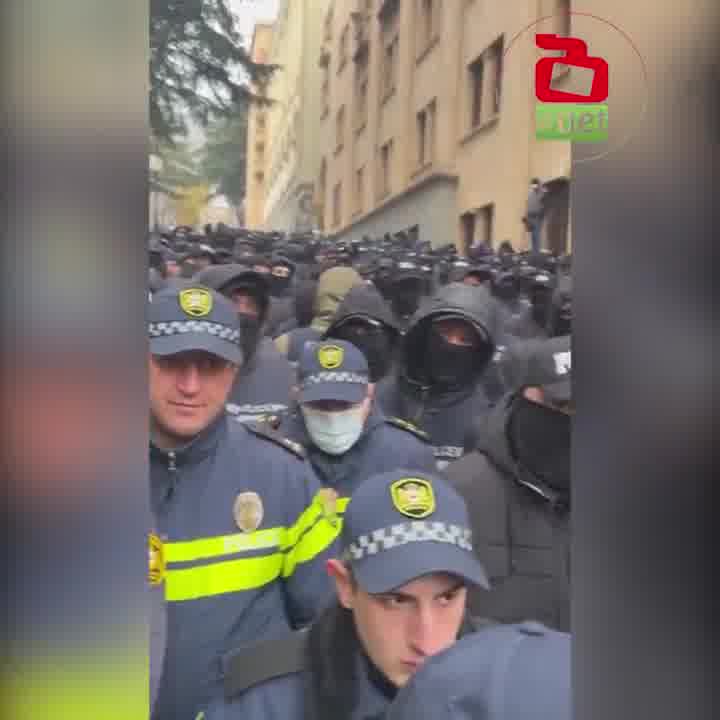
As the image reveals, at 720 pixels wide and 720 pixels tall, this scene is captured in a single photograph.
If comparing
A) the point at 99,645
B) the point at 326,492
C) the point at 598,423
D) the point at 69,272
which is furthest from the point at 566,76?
the point at 326,492

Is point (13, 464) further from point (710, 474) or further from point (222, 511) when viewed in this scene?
point (222, 511)

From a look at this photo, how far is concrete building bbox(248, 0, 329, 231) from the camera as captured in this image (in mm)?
970

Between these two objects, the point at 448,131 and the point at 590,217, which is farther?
the point at 448,131

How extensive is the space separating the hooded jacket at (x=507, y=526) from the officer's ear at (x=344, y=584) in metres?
0.20

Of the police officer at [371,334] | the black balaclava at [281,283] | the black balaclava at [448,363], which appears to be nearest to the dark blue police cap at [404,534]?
the black balaclava at [448,363]

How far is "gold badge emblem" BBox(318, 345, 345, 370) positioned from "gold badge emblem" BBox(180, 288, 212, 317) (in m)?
1.12

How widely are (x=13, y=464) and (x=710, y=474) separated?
1.65ft

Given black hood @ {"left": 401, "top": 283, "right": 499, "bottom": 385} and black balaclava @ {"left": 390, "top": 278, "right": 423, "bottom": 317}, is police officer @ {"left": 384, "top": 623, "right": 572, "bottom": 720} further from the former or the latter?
black balaclava @ {"left": 390, "top": 278, "right": 423, "bottom": 317}

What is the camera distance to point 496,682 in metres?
0.72

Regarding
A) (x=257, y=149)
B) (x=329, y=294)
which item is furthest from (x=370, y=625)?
(x=329, y=294)

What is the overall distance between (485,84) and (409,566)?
0.67 m

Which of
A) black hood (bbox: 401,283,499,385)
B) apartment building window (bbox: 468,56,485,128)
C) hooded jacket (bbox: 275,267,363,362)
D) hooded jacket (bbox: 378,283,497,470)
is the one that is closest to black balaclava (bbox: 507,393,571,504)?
apartment building window (bbox: 468,56,485,128)

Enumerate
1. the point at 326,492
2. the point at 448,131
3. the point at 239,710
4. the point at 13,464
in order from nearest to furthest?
1. the point at 13,464
2. the point at 448,131
3. the point at 239,710
4. the point at 326,492

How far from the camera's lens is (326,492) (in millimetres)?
1945
